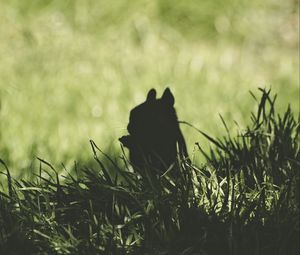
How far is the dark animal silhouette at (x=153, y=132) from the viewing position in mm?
2297

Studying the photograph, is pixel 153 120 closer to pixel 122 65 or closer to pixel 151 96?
pixel 151 96

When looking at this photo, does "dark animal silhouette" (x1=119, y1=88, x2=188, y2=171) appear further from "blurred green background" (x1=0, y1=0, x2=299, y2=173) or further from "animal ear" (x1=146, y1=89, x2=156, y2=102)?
"blurred green background" (x1=0, y1=0, x2=299, y2=173)

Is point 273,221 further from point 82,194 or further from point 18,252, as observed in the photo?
point 18,252

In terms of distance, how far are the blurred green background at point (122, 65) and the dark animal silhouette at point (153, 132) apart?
1.05 m

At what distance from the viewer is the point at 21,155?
3402mm

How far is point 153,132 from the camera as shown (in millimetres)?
2334

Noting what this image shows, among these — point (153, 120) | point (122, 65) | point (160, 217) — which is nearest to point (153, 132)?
point (153, 120)

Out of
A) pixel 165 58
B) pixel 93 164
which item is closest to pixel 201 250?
pixel 93 164

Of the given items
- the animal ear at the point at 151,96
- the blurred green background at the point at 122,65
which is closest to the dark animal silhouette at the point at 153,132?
the animal ear at the point at 151,96

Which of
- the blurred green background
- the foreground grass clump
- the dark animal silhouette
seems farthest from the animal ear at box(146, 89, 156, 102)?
the blurred green background

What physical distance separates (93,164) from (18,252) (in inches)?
51.9

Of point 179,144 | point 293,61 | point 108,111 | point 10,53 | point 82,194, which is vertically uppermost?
point 10,53

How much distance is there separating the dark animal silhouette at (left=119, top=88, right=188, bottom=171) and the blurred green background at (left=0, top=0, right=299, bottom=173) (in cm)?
105

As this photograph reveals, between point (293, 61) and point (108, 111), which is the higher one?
point (293, 61)
